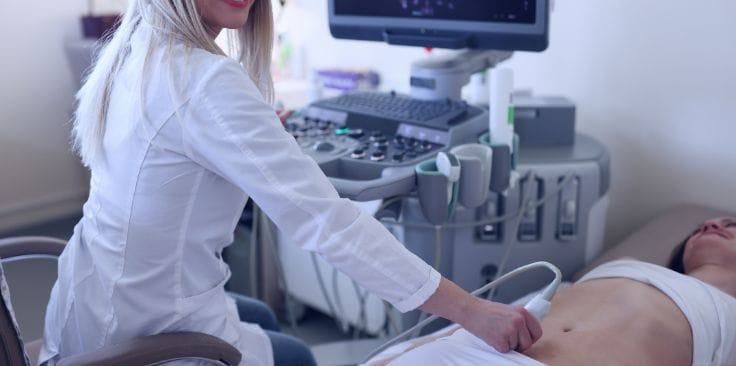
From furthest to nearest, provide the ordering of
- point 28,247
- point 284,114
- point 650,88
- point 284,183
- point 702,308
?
point 650,88 < point 284,114 < point 702,308 < point 28,247 < point 284,183

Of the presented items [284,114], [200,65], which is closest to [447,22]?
[284,114]

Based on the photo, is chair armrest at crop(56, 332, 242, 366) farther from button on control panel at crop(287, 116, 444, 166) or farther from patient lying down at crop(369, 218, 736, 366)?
button on control panel at crop(287, 116, 444, 166)

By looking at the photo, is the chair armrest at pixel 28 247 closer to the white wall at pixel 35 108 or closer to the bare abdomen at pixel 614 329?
the bare abdomen at pixel 614 329

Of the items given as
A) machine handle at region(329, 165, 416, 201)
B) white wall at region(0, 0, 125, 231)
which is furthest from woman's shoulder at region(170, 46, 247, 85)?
white wall at region(0, 0, 125, 231)

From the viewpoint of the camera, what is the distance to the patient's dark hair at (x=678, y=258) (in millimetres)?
1712

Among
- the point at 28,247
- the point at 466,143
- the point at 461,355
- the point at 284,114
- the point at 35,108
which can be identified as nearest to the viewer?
the point at 461,355

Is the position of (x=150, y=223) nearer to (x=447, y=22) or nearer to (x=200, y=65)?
(x=200, y=65)

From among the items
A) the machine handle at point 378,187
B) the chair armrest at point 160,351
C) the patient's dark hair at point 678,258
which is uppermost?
the machine handle at point 378,187

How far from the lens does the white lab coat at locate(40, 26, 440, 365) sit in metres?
0.96

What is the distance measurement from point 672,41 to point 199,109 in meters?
1.41

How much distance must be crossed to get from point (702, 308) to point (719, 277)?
0.57ft

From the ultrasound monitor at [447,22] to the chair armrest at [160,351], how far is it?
877 mm

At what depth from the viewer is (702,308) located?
4.83ft

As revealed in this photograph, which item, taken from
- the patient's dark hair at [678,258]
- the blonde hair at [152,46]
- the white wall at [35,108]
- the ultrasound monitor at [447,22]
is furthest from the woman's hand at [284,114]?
the white wall at [35,108]
